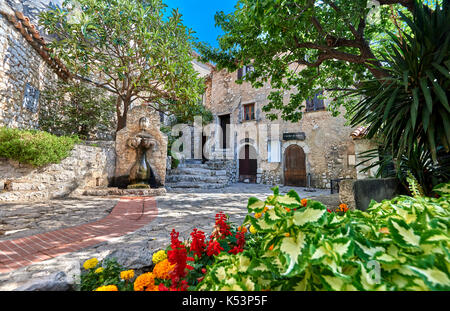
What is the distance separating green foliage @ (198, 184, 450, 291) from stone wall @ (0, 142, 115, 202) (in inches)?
203

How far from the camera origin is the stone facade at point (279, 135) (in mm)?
8680

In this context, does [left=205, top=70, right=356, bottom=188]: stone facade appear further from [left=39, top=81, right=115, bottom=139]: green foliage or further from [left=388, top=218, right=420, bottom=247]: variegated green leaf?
[left=388, top=218, right=420, bottom=247]: variegated green leaf

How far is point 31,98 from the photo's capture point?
20.3 ft

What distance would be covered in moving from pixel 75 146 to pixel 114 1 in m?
4.17

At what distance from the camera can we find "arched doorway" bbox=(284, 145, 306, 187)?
9.59 meters

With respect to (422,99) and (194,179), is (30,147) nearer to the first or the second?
(194,179)

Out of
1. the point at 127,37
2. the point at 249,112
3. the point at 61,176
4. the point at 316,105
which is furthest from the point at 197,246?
the point at 249,112

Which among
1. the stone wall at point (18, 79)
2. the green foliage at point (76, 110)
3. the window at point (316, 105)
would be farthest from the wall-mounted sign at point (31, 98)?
the window at point (316, 105)

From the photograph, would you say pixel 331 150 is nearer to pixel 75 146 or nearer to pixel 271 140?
pixel 271 140

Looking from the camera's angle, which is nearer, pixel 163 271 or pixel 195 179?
pixel 163 271

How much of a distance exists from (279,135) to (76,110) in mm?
9936

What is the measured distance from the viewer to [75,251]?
5.70 feet

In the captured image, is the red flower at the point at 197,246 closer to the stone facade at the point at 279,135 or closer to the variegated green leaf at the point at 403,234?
the variegated green leaf at the point at 403,234

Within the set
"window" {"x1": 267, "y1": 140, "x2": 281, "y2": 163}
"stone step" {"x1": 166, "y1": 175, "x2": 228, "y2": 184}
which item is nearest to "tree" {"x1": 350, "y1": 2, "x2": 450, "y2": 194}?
"stone step" {"x1": 166, "y1": 175, "x2": 228, "y2": 184}
